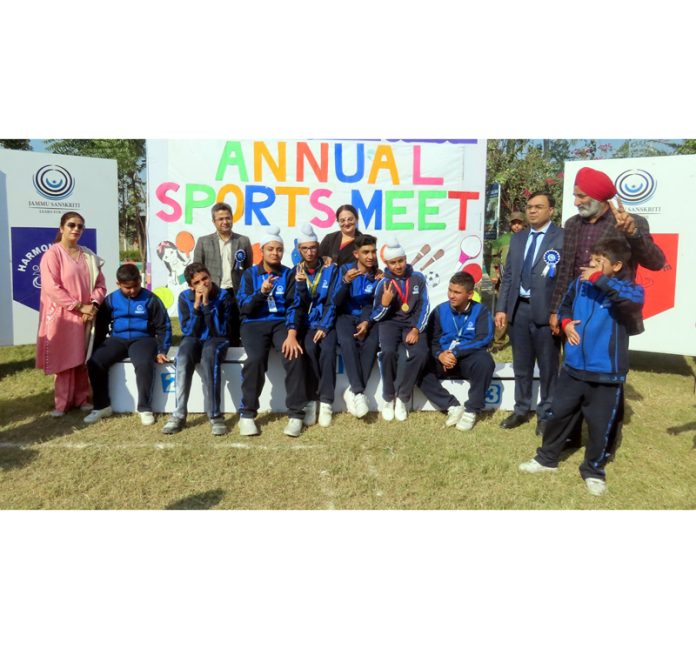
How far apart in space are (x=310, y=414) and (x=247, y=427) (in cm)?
56

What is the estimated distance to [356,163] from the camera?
825 centimetres

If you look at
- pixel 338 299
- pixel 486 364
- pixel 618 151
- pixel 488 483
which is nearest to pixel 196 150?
pixel 338 299

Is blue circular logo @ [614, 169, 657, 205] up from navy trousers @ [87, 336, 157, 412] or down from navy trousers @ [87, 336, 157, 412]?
up

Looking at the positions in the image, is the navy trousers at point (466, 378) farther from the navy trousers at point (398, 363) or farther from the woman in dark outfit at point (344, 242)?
the woman in dark outfit at point (344, 242)

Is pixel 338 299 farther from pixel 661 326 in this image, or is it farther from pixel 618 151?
pixel 618 151

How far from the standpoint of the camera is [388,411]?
4.81 meters

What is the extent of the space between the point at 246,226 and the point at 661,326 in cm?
568

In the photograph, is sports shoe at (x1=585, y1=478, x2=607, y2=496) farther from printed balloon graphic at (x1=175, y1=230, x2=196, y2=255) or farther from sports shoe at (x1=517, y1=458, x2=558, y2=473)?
printed balloon graphic at (x1=175, y1=230, x2=196, y2=255)

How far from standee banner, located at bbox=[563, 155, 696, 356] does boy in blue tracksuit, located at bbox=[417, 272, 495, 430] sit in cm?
286

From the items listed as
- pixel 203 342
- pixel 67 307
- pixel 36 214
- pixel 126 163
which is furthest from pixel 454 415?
pixel 126 163

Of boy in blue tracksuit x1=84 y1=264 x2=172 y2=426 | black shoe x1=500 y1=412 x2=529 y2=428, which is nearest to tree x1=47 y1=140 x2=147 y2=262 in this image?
boy in blue tracksuit x1=84 y1=264 x2=172 y2=426

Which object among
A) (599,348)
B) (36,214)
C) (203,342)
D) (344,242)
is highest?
(36,214)

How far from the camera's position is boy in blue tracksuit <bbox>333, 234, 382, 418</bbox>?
483 cm

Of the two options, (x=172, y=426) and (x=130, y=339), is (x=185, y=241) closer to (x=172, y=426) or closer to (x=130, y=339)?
(x=130, y=339)
